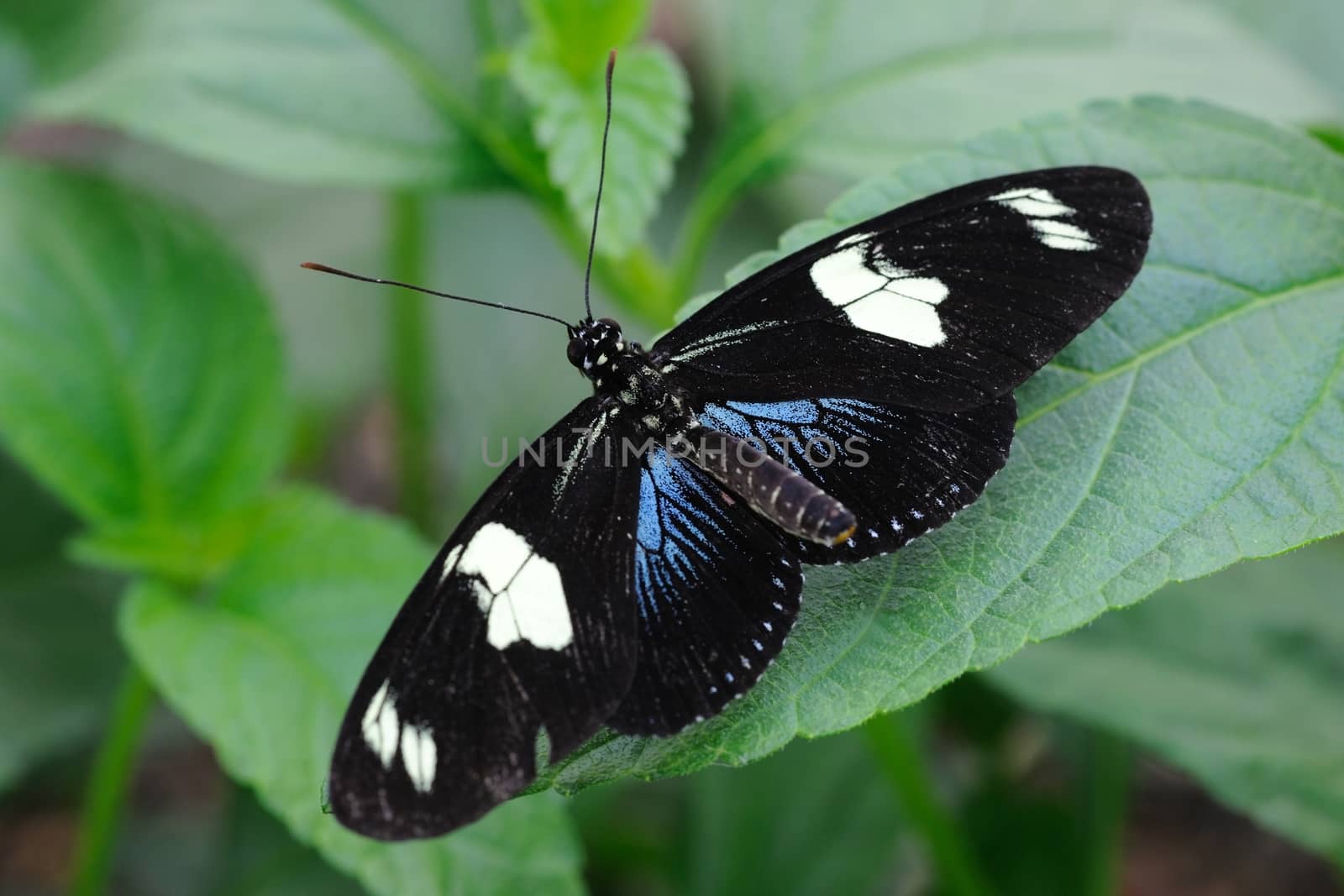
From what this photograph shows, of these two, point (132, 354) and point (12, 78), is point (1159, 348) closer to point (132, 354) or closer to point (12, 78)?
point (132, 354)

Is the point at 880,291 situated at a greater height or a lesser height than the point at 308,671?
greater

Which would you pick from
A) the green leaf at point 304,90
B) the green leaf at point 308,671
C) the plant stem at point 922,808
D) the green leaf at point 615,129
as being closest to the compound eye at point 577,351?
the green leaf at point 615,129

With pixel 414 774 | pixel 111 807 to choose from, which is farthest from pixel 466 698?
pixel 111 807

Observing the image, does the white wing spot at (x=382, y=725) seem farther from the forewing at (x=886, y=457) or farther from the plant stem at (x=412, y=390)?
the plant stem at (x=412, y=390)

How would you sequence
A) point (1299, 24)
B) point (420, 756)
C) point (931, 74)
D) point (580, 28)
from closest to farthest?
point (420, 756) → point (580, 28) → point (931, 74) → point (1299, 24)

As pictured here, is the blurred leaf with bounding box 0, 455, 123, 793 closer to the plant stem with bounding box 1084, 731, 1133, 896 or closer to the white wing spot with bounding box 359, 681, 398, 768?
the white wing spot with bounding box 359, 681, 398, 768

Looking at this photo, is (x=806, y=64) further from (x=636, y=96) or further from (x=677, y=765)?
(x=677, y=765)

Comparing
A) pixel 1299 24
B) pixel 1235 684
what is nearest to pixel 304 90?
pixel 1235 684
